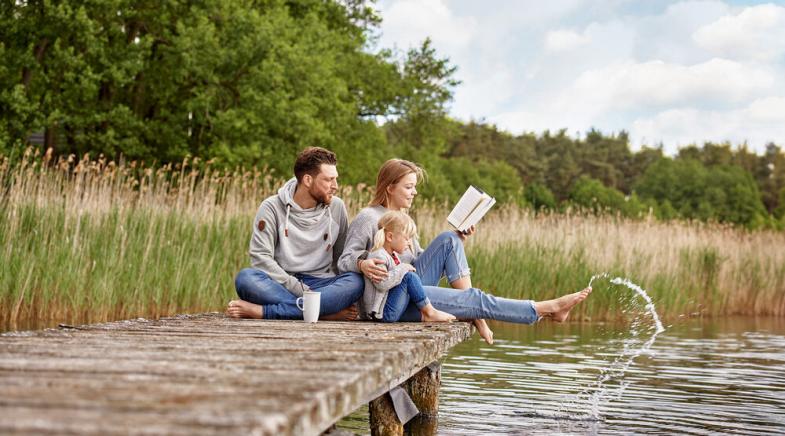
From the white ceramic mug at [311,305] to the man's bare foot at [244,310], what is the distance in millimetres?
379

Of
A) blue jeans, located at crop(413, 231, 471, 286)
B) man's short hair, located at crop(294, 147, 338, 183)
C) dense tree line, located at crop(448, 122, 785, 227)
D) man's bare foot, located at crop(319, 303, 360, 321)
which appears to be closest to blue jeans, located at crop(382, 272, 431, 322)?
man's bare foot, located at crop(319, 303, 360, 321)

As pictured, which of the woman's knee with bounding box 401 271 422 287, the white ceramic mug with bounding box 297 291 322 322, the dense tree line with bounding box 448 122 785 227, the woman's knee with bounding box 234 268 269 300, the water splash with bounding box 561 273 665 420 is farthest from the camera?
the dense tree line with bounding box 448 122 785 227

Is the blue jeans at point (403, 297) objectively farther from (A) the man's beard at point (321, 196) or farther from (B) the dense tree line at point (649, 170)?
(B) the dense tree line at point (649, 170)

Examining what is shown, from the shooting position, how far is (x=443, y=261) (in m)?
6.43

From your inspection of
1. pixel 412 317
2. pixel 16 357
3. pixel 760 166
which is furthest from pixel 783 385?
pixel 760 166

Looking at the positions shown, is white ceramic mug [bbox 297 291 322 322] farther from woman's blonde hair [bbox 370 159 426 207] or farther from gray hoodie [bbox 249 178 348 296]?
woman's blonde hair [bbox 370 159 426 207]

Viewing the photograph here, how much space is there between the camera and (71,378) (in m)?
2.94

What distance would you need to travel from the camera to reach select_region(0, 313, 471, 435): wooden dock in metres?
2.32

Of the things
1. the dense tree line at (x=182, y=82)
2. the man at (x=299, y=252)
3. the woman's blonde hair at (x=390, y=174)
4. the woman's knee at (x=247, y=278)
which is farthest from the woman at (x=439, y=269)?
the dense tree line at (x=182, y=82)

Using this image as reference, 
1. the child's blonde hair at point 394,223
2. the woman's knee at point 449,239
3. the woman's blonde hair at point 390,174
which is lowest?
the woman's knee at point 449,239

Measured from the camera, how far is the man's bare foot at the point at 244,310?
20.0 ft

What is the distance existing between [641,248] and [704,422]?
8314 mm

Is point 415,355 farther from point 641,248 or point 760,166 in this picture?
point 760,166

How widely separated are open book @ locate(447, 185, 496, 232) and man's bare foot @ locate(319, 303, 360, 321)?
0.74m
